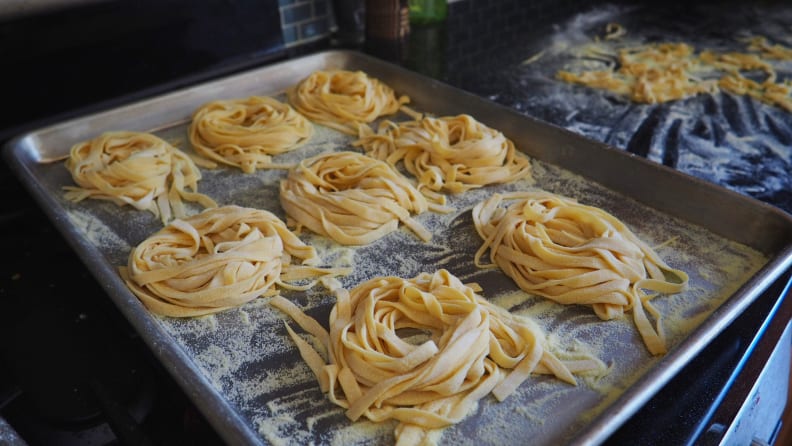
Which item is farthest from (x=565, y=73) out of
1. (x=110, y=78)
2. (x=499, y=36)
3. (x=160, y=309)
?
(x=160, y=309)

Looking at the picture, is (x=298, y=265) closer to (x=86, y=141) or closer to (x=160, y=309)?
(x=160, y=309)

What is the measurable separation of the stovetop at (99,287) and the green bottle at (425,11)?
17cm

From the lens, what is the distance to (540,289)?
1661 millimetres

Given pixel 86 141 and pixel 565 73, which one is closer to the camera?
pixel 86 141

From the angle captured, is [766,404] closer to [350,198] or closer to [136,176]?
[350,198]

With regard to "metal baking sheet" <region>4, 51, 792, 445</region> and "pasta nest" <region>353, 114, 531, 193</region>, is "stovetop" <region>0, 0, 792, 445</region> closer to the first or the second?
"metal baking sheet" <region>4, 51, 792, 445</region>

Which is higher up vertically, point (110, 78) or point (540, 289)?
point (110, 78)

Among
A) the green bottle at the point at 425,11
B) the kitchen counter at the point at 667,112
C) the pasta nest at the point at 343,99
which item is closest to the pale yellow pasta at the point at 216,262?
the pasta nest at the point at 343,99

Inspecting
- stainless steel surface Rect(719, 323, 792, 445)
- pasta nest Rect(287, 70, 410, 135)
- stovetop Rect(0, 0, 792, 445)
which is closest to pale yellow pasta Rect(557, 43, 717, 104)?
stovetop Rect(0, 0, 792, 445)

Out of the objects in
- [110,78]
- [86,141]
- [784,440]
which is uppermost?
[110,78]

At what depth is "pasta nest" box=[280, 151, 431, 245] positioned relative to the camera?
191cm

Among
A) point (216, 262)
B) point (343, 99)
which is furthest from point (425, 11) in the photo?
point (216, 262)

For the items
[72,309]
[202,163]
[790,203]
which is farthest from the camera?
[202,163]

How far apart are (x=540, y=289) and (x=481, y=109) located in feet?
3.32
